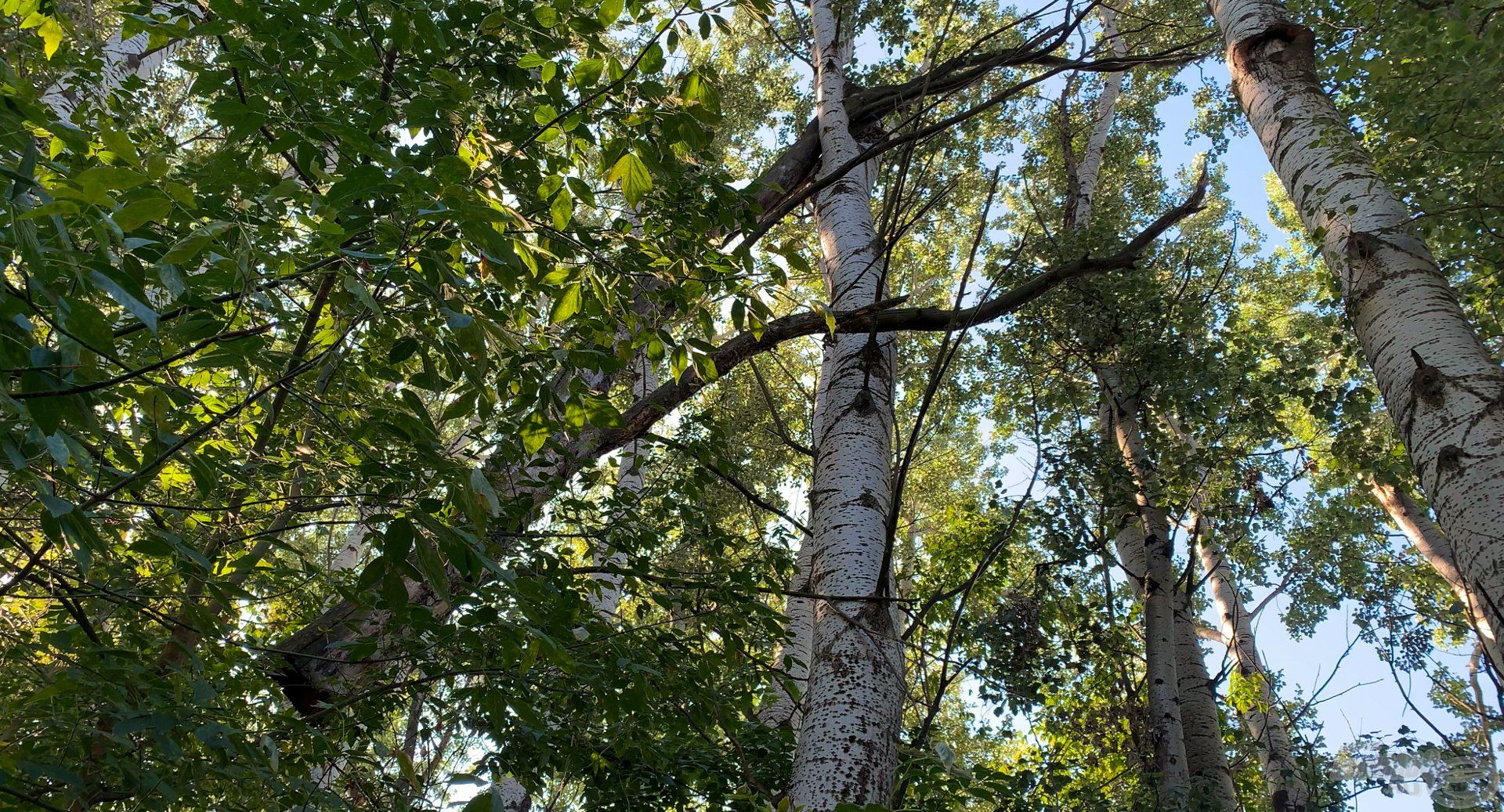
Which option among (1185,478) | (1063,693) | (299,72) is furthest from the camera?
(1063,693)

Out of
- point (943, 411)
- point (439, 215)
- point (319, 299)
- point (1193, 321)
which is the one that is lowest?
point (439, 215)

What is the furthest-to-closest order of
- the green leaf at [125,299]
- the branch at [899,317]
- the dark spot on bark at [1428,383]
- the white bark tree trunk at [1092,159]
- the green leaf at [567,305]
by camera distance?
the white bark tree trunk at [1092,159] → the branch at [899,317] → the dark spot on bark at [1428,383] → the green leaf at [567,305] → the green leaf at [125,299]

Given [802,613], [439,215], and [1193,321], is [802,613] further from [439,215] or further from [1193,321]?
[439,215]

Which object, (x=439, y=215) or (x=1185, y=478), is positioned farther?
(x=1185, y=478)

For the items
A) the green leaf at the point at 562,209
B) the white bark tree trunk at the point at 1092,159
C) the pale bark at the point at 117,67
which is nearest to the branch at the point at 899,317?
the green leaf at the point at 562,209

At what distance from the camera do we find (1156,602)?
5.50 metres

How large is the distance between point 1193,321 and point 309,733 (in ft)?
20.5

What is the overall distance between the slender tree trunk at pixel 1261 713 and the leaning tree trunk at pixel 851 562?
3.71 m

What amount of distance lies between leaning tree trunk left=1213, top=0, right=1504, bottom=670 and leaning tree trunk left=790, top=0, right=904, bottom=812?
62.8 inches

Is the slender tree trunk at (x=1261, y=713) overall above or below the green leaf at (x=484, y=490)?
above

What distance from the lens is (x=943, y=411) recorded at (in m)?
9.65

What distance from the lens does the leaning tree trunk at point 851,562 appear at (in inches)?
78.2

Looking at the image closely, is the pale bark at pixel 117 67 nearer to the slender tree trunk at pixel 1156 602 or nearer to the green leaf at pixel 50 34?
the green leaf at pixel 50 34

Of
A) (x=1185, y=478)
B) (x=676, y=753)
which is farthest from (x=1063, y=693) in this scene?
(x=676, y=753)
